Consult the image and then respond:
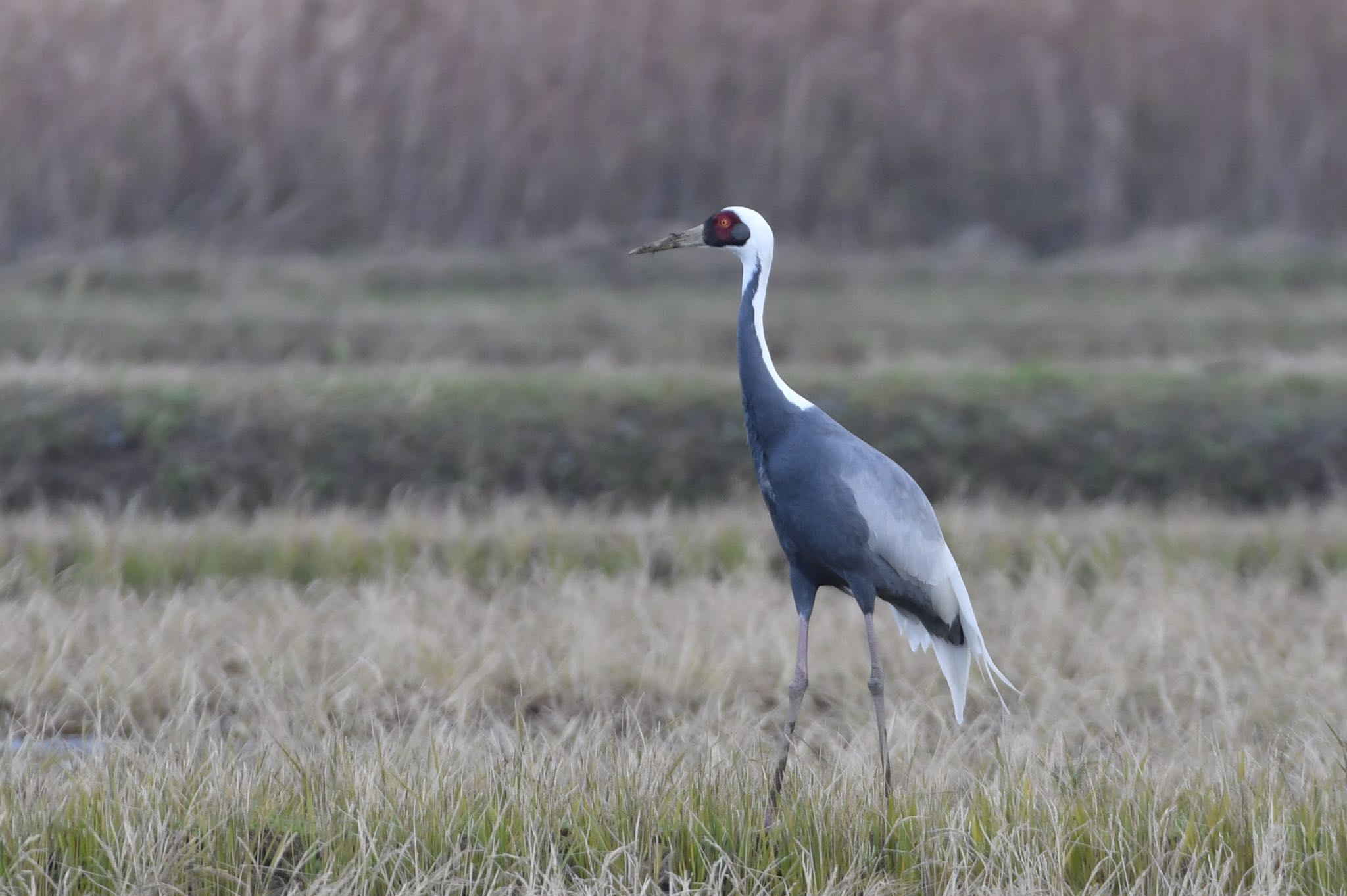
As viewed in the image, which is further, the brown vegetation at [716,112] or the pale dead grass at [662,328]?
the brown vegetation at [716,112]

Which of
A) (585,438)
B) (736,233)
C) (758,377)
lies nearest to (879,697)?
(758,377)

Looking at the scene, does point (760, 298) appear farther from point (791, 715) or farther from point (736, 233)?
point (791, 715)

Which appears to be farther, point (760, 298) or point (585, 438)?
point (585, 438)

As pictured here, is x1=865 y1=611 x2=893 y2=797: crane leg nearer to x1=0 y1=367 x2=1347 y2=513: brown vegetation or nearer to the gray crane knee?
the gray crane knee

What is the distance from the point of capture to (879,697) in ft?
12.7

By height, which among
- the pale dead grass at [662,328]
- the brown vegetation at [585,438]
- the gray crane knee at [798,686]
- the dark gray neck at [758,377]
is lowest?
the brown vegetation at [585,438]

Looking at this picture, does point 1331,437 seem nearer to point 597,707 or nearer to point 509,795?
point 597,707

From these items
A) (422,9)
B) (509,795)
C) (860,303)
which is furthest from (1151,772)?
(422,9)

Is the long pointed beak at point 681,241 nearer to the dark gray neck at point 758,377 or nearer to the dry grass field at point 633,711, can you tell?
the dark gray neck at point 758,377

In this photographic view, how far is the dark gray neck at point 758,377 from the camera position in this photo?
12.1ft

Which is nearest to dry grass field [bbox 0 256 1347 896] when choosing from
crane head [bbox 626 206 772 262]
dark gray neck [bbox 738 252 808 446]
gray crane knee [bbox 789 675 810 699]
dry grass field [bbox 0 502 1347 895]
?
dry grass field [bbox 0 502 1347 895]

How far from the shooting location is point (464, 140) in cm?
1245

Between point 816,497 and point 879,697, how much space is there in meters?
0.57

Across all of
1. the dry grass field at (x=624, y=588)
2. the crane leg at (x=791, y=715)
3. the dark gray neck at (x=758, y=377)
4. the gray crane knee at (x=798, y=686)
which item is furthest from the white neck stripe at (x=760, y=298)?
the dry grass field at (x=624, y=588)
